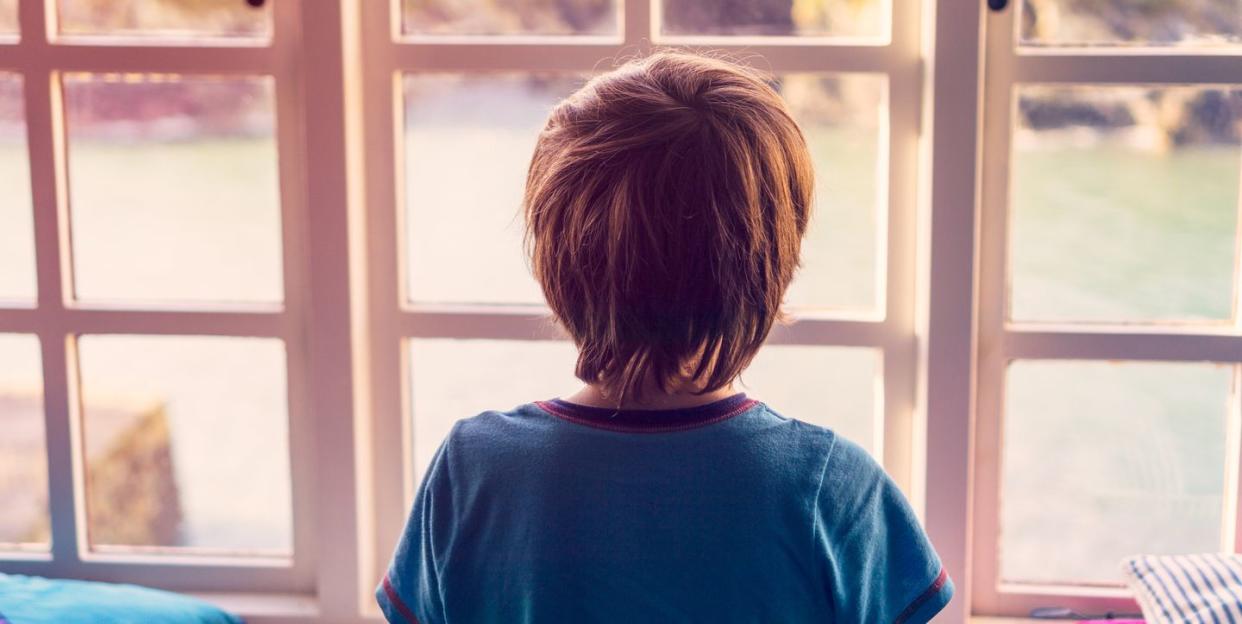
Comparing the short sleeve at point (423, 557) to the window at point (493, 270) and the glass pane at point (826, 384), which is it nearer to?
the window at point (493, 270)

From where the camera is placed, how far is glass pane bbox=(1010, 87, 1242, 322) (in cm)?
158

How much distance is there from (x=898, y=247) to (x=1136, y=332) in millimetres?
353

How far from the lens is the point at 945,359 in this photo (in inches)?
60.2

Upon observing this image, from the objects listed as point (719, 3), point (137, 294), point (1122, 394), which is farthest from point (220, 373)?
point (1122, 394)

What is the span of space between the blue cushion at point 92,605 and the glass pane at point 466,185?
0.54 m

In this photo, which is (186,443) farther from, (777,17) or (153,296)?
(777,17)

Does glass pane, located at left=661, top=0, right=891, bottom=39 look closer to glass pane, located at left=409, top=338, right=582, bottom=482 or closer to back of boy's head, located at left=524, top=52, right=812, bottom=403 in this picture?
glass pane, located at left=409, top=338, right=582, bottom=482

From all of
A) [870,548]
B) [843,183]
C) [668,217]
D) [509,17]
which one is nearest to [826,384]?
[843,183]

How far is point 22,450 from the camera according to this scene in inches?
70.8

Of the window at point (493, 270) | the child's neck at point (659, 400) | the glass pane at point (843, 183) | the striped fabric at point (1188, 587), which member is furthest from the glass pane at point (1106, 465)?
the child's neck at point (659, 400)

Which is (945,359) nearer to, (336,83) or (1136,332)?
(1136,332)

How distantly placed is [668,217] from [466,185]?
921 millimetres

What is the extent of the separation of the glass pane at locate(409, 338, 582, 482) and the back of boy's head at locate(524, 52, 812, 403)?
803 millimetres

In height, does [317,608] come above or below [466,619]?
below
